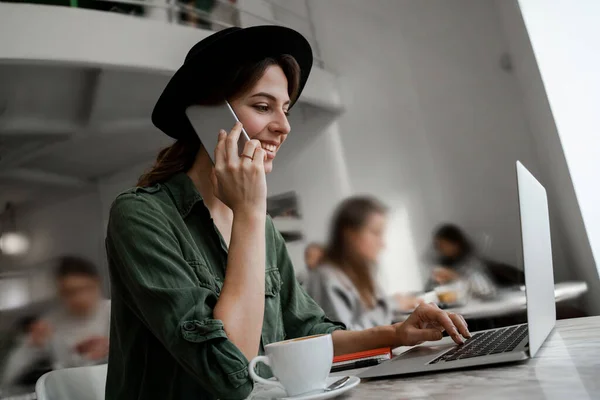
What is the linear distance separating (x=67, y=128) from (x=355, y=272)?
4.32ft

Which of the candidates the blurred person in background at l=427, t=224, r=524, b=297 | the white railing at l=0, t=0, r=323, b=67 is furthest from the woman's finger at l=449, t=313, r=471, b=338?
the white railing at l=0, t=0, r=323, b=67

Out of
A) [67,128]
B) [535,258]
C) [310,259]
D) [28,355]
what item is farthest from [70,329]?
[535,258]

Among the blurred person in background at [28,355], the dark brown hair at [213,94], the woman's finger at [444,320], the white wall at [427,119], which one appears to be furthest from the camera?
the white wall at [427,119]

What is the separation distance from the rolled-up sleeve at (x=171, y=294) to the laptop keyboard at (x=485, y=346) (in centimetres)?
25

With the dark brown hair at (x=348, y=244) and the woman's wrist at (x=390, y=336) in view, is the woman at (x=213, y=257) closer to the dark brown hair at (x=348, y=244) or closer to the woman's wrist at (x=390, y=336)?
the woman's wrist at (x=390, y=336)

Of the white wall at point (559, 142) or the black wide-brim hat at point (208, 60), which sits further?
the white wall at point (559, 142)

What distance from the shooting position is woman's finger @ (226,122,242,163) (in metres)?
0.88

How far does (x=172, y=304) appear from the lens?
2.37ft

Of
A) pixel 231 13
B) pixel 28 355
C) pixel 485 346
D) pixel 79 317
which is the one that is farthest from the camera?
pixel 231 13

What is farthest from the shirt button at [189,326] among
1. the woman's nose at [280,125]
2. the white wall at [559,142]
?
the white wall at [559,142]

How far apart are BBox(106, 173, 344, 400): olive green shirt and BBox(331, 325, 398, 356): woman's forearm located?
0.21 ft

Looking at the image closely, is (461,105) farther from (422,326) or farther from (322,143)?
(422,326)

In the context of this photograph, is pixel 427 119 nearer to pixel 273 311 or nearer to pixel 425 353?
pixel 273 311

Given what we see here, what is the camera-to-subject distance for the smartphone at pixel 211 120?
3.13 ft
